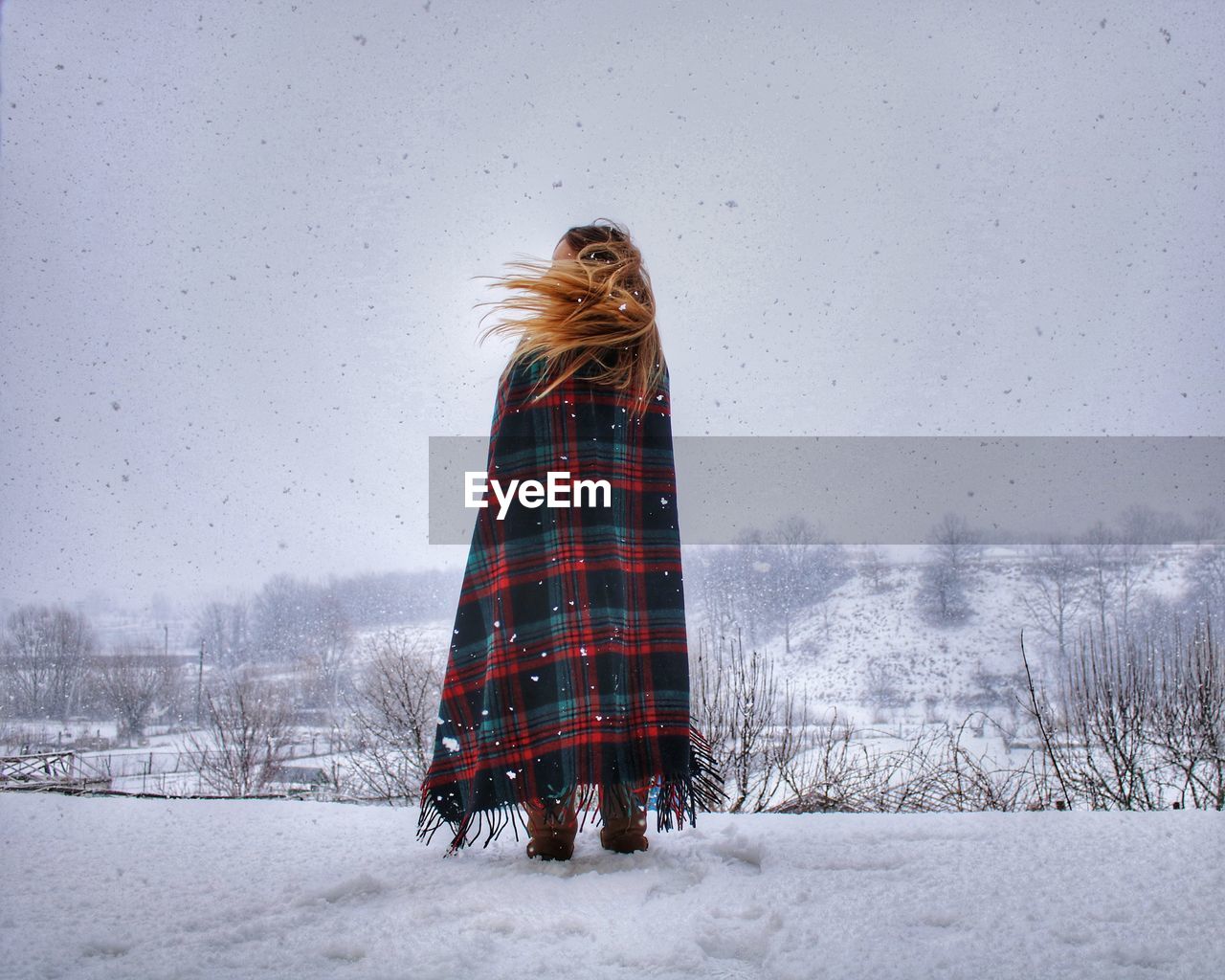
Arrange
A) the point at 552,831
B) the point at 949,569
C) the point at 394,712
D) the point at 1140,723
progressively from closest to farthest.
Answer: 1. the point at 552,831
2. the point at 1140,723
3. the point at 394,712
4. the point at 949,569

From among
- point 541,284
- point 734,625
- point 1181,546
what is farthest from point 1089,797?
point 1181,546

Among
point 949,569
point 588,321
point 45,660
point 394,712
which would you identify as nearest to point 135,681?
point 45,660

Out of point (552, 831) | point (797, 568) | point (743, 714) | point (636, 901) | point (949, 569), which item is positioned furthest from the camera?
point (949, 569)

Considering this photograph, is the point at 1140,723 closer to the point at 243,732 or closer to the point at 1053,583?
the point at 1053,583

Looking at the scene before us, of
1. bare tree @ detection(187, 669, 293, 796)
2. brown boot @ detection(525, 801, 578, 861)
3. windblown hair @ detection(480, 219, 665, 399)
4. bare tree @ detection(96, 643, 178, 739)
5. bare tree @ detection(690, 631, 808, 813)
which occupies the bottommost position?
bare tree @ detection(187, 669, 293, 796)

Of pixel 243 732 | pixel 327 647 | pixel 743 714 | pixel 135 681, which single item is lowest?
pixel 243 732

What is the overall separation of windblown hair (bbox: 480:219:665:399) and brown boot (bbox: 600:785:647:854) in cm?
85

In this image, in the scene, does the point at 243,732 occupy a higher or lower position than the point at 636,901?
lower

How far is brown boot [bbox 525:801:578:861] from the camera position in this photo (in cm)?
158

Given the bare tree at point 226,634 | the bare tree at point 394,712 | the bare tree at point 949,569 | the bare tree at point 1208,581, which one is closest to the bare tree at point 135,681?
the bare tree at point 226,634

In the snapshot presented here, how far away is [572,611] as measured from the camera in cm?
165

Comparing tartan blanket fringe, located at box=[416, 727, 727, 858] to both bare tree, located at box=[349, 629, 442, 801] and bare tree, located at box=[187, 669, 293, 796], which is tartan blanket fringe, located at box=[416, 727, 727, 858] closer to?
bare tree, located at box=[349, 629, 442, 801]

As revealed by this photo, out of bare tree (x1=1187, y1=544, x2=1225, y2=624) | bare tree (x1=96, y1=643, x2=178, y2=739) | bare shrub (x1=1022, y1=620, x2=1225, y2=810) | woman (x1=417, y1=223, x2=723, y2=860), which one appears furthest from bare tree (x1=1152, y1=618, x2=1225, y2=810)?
bare tree (x1=96, y1=643, x2=178, y2=739)

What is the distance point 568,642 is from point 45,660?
958 cm
